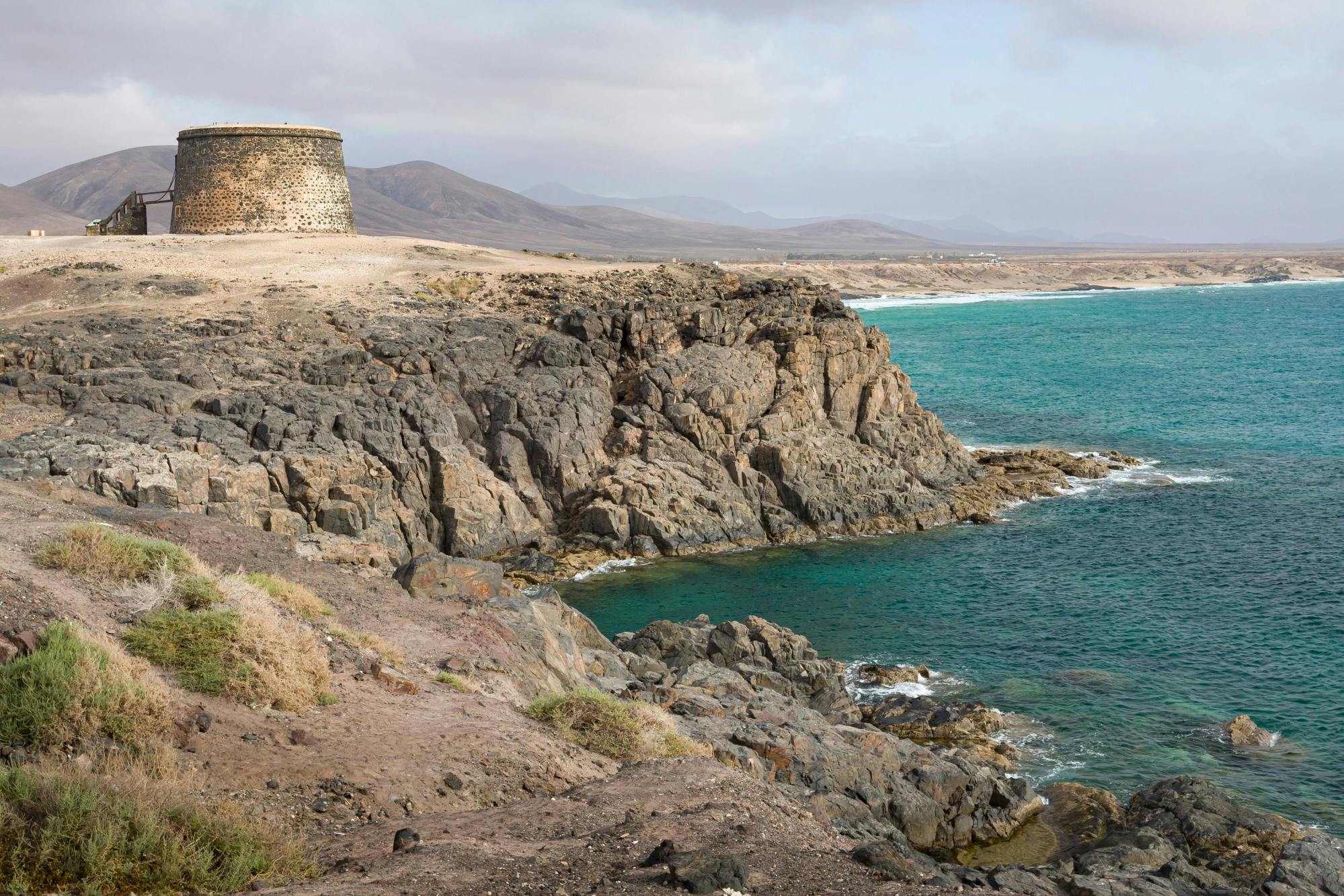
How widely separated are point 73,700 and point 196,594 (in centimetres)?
375

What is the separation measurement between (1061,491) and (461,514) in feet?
82.0

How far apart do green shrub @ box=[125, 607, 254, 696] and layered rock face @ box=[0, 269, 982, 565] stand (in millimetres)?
18970

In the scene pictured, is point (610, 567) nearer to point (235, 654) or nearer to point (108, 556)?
point (108, 556)

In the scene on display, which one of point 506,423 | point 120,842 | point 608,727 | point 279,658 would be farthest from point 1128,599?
point 120,842

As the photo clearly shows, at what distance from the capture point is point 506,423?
135 feet

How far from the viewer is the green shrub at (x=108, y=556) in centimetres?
1552

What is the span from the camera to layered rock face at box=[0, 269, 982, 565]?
34875mm

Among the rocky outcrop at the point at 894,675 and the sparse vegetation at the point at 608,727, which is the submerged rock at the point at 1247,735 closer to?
the rocky outcrop at the point at 894,675

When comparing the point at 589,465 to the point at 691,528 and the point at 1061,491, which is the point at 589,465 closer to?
the point at 691,528

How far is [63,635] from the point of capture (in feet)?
40.3

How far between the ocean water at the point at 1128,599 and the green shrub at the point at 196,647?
16.9 m

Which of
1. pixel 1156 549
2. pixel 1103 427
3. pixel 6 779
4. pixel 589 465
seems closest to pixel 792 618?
pixel 589 465

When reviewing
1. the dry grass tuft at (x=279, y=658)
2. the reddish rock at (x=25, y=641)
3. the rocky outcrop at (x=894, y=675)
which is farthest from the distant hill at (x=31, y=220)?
the reddish rock at (x=25, y=641)

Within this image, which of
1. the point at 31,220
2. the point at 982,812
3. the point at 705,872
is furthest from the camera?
the point at 31,220
